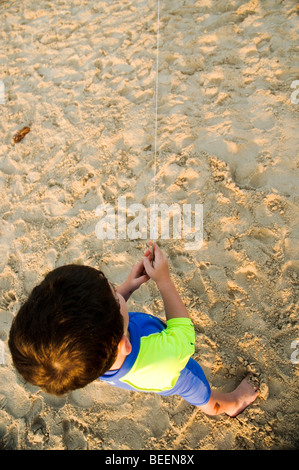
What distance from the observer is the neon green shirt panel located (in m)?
1.26

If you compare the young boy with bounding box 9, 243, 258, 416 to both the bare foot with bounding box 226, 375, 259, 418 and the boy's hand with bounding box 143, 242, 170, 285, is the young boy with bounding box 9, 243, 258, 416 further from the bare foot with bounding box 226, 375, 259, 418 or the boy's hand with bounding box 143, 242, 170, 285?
the bare foot with bounding box 226, 375, 259, 418

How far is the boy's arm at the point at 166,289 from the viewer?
4.76 ft

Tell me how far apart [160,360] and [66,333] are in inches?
16.7

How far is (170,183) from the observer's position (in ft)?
7.84

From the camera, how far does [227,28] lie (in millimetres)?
2865

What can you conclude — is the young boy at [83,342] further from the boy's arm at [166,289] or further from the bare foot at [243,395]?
the bare foot at [243,395]

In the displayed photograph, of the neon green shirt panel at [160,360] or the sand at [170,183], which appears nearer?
the neon green shirt panel at [160,360]

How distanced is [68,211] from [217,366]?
59.0 inches

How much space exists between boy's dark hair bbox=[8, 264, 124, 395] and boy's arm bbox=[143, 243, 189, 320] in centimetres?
39

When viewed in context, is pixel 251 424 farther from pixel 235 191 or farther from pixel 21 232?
pixel 21 232

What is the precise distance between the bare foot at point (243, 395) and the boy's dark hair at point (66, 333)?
912 mm

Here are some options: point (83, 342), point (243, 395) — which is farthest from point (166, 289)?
point (243, 395)

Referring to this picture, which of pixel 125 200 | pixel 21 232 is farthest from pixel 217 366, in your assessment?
pixel 21 232

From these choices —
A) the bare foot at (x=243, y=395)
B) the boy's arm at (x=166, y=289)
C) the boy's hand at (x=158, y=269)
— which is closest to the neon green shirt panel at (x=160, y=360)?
the boy's arm at (x=166, y=289)
